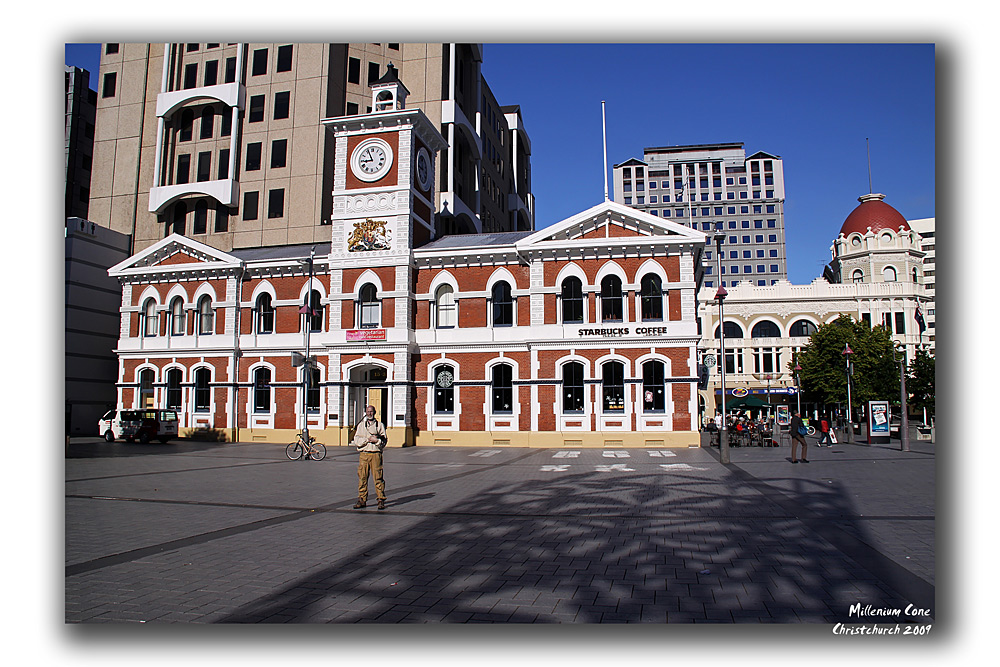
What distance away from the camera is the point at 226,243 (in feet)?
138

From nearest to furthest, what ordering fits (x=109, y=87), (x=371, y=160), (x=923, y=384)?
(x=371, y=160) < (x=109, y=87) < (x=923, y=384)

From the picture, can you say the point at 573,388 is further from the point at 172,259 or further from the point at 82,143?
the point at 82,143

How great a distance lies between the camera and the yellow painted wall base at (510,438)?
27.9 m

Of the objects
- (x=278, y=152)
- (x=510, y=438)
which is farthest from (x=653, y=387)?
(x=278, y=152)

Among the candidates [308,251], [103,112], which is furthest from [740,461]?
[103,112]

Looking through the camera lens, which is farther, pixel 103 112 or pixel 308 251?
pixel 103 112

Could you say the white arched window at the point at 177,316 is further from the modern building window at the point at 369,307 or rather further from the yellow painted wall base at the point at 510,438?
the modern building window at the point at 369,307

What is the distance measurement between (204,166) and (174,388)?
16012 millimetres

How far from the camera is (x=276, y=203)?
41812 mm

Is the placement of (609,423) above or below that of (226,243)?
below

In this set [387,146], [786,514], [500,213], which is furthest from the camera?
[500,213]
